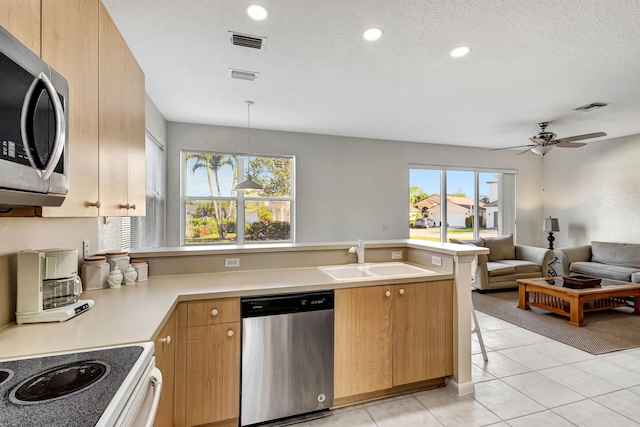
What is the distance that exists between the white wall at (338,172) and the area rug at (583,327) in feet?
7.10

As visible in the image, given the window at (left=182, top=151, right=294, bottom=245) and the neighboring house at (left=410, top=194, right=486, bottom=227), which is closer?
the window at (left=182, top=151, right=294, bottom=245)

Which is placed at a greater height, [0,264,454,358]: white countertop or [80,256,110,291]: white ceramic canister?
[80,256,110,291]: white ceramic canister

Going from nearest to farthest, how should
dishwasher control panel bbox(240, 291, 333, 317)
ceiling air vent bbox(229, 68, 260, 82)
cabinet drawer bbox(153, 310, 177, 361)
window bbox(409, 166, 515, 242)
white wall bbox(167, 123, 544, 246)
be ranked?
cabinet drawer bbox(153, 310, 177, 361), dishwasher control panel bbox(240, 291, 333, 317), ceiling air vent bbox(229, 68, 260, 82), white wall bbox(167, 123, 544, 246), window bbox(409, 166, 515, 242)

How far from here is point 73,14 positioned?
1.13 m

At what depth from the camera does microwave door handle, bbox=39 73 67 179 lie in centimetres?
87

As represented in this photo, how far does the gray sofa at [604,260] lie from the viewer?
4680 millimetres

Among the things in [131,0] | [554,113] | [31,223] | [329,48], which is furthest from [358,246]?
[554,113]

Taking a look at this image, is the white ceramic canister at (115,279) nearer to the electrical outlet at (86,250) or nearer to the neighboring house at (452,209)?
the electrical outlet at (86,250)

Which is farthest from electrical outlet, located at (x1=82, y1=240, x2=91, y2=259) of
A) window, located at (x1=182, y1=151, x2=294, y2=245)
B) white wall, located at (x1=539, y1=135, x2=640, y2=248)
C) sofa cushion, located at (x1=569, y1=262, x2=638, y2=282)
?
white wall, located at (x1=539, y1=135, x2=640, y2=248)

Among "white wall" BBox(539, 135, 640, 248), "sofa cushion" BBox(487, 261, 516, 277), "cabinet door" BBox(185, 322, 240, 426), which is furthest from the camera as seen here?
"white wall" BBox(539, 135, 640, 248)

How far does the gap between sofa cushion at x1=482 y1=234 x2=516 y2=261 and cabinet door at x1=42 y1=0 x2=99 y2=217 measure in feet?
19.3

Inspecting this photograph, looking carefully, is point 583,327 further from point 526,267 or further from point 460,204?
point 460,204

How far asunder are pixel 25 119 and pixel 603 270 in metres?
6.79

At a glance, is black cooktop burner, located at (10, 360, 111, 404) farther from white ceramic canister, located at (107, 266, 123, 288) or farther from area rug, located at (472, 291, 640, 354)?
area rug, located at (472, 291, 640, 354)
